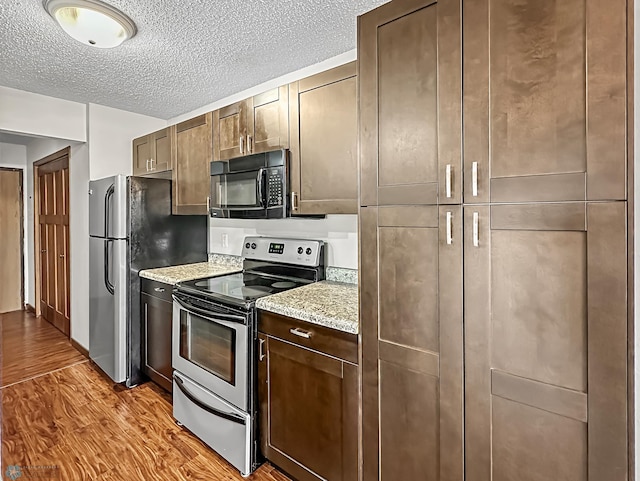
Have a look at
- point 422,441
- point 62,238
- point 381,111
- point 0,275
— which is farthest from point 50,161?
point 422,441

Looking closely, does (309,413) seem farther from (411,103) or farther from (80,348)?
(80,348)

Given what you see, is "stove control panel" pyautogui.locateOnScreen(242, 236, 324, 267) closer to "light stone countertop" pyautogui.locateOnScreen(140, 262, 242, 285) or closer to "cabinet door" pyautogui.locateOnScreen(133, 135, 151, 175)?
"light stone countertop" pyautogui.locateOnScreen(140, 262, 242, 285)

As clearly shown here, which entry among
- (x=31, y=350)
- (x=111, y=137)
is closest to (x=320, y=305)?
(x=111, y=137)

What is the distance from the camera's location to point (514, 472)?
1144 mm

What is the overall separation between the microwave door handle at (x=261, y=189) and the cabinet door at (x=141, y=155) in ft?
5.47

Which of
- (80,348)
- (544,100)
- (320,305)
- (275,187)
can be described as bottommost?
(80,348)

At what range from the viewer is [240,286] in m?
2.39

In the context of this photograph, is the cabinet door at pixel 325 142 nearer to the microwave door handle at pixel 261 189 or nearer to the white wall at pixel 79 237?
the microwave door handle at pixel 261 189

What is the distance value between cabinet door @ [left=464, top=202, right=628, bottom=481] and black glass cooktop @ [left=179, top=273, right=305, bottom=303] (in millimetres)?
1212

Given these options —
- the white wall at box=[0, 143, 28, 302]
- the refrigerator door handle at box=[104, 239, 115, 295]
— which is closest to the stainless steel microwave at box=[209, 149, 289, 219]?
the refrigerator door handle at box=[104, 239, 115, 295]

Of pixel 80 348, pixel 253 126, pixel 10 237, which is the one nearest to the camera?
pixel 253 126

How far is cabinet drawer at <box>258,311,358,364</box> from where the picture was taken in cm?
158

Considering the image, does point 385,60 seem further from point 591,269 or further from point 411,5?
A: point 591,269

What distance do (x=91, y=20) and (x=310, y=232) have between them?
1.68 metres
